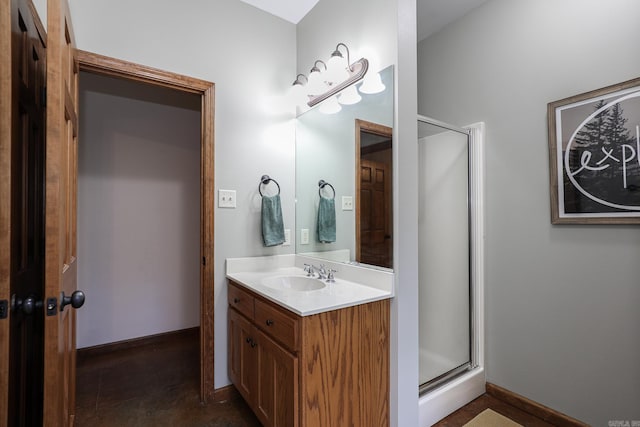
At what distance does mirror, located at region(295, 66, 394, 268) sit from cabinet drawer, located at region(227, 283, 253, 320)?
1.77 feet

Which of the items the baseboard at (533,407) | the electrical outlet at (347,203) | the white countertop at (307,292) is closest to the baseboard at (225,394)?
the white countertop at (307,292)

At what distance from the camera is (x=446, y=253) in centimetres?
201

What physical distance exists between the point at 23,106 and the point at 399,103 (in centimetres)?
146

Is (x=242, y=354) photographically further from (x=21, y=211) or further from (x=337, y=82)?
(x=337, y=82)

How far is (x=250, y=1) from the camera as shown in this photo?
2053mm

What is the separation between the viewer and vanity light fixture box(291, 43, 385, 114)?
163cm

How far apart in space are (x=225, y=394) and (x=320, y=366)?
105cm

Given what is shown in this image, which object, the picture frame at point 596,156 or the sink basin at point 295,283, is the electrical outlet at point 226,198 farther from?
the picture frame at point 596,156

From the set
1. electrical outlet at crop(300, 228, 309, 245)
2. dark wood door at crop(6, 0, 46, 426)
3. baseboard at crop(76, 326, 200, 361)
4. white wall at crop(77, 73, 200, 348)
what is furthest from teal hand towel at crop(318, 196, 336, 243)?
baseboard at crop(76, 326, 200, 361)

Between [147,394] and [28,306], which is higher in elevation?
[28,306]

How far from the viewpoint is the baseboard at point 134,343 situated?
256 cm

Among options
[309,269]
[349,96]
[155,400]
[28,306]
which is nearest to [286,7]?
[349,96]

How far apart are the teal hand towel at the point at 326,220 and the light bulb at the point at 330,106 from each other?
55 centimetres

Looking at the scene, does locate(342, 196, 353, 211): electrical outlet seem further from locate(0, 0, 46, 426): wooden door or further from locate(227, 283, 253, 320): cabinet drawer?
locate(0, 0, 46, 426): wooden door
